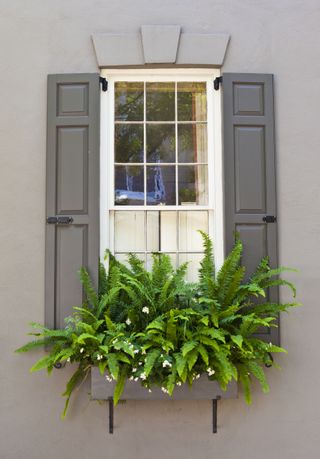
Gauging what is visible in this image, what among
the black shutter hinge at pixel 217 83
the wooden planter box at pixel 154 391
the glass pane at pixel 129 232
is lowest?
the wooden planter box at pixel 154 391

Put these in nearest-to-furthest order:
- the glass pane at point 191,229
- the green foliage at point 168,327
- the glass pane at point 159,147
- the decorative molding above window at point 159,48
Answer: the green foliage at point 168,327
the decorative molding above window at point 159,48
the glass pane at point 191,229
the glass pane at point 159,147

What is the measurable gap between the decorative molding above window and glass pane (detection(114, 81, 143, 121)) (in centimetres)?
22

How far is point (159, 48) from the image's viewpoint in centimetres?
480

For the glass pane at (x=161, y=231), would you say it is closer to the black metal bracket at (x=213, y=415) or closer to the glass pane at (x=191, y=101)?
the glass pane at (x=191, y=101)

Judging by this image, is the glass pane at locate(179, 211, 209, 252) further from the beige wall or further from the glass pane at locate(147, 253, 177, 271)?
the beige wall

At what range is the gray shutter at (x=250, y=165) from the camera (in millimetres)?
4684

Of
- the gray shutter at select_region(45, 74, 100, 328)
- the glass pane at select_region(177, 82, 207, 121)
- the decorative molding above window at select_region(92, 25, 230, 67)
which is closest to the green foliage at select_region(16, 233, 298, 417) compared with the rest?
the gray shutter at select_region(45, 74, 100, 328)

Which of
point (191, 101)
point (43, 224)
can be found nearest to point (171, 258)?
point (43, 224)

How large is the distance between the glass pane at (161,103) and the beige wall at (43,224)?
0.53 metres

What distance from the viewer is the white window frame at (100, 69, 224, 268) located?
4.83m

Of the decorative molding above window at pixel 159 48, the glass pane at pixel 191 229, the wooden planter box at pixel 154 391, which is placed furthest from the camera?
the glass pane at pixel 191 229

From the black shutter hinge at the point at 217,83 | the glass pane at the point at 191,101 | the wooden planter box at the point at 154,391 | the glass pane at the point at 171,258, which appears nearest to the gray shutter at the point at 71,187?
the glass pane at the point at 171,258

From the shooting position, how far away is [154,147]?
16.4 ft

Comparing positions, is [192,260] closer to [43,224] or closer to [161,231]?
[161,231]
